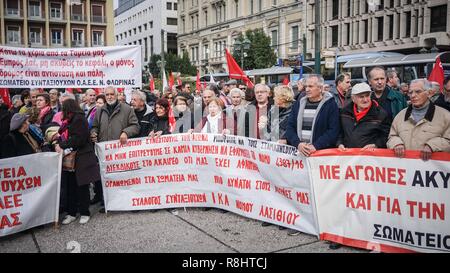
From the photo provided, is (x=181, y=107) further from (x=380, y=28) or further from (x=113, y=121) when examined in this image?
(x=380, y=28)

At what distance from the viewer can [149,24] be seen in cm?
10012

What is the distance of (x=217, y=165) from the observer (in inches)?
226

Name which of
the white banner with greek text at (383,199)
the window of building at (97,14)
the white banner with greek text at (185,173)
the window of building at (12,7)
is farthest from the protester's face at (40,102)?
the window of building at (97,14)

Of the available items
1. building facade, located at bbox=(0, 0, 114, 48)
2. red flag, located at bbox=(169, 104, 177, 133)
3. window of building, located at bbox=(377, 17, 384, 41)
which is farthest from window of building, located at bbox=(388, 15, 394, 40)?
red flag, located at bbox=(169, 104, 177, 133)

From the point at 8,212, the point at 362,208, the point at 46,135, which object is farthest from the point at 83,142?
the point at 362,208

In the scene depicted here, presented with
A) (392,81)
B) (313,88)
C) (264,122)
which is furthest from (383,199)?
(392,81)

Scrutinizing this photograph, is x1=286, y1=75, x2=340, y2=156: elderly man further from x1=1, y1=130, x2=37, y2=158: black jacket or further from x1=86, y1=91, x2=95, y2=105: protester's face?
x1=86, y1=91, x2=95, y2=105: protester's face

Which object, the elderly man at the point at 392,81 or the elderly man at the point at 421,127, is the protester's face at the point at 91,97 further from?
the elderly man at the point at 421,127

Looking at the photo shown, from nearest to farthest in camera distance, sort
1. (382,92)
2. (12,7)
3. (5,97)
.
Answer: (382,92)
(5,97)
(12,7)

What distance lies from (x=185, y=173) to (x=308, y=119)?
1.90m
